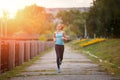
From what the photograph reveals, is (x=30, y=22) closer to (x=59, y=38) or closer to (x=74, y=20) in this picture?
(x=74, y=20)

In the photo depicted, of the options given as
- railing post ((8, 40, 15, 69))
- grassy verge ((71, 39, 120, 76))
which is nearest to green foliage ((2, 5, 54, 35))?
grassy verge ((71, 39, 120, 76))

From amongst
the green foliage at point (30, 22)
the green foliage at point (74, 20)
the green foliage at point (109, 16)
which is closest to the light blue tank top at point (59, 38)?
the green foliage at point (109, 16)

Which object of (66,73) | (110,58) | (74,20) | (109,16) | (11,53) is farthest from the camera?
(74,20)

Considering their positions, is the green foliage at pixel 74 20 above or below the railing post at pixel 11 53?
below

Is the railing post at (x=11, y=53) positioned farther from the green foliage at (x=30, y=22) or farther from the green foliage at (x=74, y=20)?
the green foliage at (x=74, y=20)

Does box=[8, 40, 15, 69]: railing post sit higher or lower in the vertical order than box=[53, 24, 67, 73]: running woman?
lower

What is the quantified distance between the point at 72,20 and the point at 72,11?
5938 millimetres

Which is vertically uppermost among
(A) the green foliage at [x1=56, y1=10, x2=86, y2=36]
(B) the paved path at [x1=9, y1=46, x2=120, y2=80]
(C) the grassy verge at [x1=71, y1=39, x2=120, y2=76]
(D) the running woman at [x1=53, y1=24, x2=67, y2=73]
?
(D) the running woman at [x1=53, y1=24, x2=67, y2=73]

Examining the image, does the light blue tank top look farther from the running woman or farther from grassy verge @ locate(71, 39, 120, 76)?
grassy verge @ locate(71, 39, 120, 76)

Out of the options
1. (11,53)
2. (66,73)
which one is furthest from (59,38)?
(11,53)

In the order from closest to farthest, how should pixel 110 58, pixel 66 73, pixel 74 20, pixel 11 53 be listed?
1. pixel 66 73
2. pixel 11 53
3. pixel 110 58
4. pixel 74 20

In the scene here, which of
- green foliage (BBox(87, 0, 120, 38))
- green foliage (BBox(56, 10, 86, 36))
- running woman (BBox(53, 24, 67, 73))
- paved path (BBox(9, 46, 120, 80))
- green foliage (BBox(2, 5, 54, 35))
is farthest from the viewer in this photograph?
green foliage (BBox(56, 10, 86, 36))

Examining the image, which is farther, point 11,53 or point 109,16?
point 109,16

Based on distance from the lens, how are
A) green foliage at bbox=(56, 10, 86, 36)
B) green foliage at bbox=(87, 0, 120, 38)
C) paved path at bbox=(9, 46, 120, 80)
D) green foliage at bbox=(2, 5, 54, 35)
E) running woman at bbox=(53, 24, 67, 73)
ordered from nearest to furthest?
paved path at bbox=(9, 46, 120, 80) → running woman at bbox=(53, 24, 67, 73) → green foliage at bbox=(87, 0, 120, 38) → green foliage at bbox=(2, 5, 54, 35) → green foliage at bbox=(56, 10, 86, 36)
